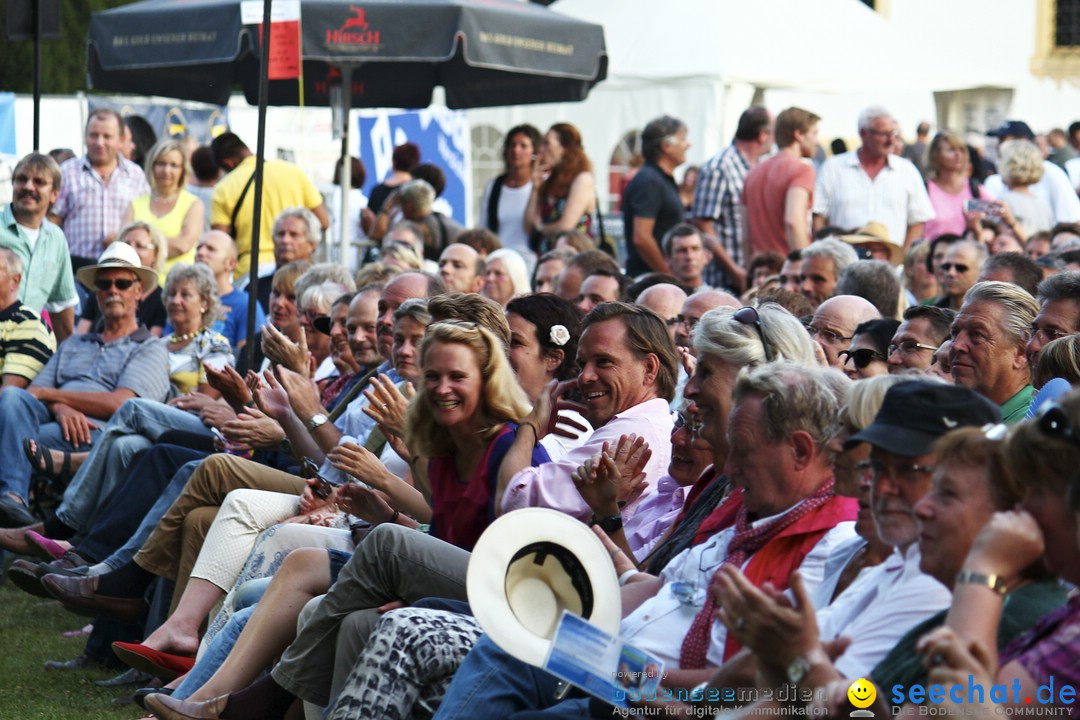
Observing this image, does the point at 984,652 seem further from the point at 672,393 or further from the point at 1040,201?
the point at 1040,201

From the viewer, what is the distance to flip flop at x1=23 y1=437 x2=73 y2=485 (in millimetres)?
8039

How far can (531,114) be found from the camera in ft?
60.1

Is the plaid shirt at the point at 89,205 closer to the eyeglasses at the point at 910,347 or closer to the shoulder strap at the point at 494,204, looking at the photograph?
the shoulder strap at the point at 494,204

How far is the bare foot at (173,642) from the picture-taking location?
19.5ft

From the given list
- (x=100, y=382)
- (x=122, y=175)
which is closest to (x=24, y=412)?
(x=100, y=382)

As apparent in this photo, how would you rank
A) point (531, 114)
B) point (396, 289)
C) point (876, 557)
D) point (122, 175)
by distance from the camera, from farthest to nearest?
point (531, 114) < point (122, 175) < point (396, 289) < point (876, 557)

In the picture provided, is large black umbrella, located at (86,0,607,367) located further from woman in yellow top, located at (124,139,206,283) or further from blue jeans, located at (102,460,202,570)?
blue jeans, located at (102,460,202,570)

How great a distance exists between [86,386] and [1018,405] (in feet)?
16.6

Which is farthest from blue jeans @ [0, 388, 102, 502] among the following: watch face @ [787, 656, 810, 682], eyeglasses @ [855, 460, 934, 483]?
watch face @ [787, 656, 810, 682]

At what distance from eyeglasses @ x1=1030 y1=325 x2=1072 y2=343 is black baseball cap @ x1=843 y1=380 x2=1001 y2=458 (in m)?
2.15

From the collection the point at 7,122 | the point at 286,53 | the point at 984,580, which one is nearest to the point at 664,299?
the point at 286,53

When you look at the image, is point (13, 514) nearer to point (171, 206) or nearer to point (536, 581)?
point (171, 206)

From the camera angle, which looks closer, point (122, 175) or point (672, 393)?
point (672, 393)

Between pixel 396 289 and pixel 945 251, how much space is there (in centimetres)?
306
